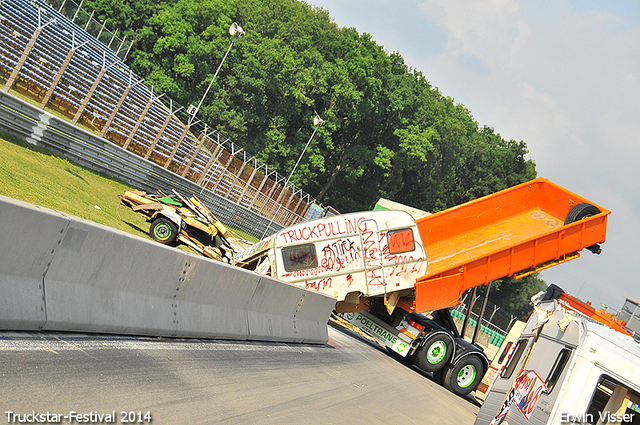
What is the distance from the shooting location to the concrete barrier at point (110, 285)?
574cm

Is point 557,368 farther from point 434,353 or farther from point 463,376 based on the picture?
point 463,376

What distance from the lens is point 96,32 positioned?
40219 millimetres

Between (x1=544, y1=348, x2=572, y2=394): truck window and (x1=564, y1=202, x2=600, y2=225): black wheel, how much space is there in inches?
371

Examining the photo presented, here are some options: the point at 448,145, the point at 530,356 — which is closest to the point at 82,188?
the point at 530,356

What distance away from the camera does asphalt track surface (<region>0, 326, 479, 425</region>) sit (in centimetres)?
507

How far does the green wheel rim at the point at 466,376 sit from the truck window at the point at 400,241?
338 cm

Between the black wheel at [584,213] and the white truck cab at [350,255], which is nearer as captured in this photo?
the white truck cab at [350,255]

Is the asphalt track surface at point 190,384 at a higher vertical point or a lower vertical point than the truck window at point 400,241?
lower

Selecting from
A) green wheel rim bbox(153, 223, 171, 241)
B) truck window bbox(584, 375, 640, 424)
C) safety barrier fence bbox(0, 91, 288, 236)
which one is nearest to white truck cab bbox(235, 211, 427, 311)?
green wheel rim bbox(153, 223, 171, 241)

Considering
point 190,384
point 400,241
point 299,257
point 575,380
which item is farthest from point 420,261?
point 190,384

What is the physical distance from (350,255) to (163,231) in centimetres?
583

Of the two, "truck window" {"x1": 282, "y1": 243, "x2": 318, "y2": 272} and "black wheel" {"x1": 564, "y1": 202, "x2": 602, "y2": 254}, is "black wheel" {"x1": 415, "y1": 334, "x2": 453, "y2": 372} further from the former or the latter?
"black wheel" {"x1": 564, "y1": 202, "x2": 602, "y2": 254}

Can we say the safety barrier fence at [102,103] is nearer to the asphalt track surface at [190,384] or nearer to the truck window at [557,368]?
the asphalt track surface at [190,384]

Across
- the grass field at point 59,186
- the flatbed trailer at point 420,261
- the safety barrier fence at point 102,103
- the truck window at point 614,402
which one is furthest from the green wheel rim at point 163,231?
the truck window at point 614,402
